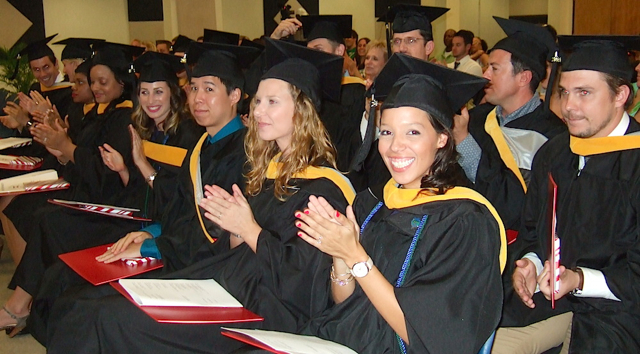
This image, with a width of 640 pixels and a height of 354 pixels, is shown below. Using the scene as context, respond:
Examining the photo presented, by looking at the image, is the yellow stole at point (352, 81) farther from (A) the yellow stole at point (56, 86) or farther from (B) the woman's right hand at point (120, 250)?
(A) the yellow stole at point (56, 86)

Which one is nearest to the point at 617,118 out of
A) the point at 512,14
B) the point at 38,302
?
the point at 38,302

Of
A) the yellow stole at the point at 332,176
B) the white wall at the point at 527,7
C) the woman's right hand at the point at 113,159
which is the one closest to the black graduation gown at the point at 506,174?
the yellow stole at the point at 332,176

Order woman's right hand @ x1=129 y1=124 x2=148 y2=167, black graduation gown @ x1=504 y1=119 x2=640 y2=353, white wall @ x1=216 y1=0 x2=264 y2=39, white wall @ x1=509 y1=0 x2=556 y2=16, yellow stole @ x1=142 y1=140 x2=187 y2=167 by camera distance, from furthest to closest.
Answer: white wall @ x1=509 y1=0 x2=556 y2=16 → white wall @ x1=216 y1=0 x2=264 y2=39 → woman's right hand @ x1=129 y1=124 x2=148 y2=167 → yellow stole @ x1=142 y1=140 x2=187 y2=167 → black graduation gown @ x1=504 y1=119 x2=640 y2=353

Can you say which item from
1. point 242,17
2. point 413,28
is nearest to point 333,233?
point 413,28

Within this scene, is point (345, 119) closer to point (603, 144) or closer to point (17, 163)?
point (603, 144)

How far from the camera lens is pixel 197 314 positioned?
2.36 meters

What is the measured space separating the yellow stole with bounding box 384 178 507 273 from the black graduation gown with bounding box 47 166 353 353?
0.45 m

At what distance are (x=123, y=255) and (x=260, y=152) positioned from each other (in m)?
0.92

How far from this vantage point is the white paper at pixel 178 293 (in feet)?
7.97

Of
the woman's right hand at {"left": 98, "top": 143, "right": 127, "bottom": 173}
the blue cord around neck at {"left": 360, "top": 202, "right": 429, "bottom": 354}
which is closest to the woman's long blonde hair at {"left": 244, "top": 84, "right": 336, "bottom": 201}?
the blue cord around neck at {"left": 360, "top": 202, "right": 429, "bottom": 354}

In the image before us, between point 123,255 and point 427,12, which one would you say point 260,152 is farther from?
point 427,12

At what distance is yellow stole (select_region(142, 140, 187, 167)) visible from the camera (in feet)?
13.3

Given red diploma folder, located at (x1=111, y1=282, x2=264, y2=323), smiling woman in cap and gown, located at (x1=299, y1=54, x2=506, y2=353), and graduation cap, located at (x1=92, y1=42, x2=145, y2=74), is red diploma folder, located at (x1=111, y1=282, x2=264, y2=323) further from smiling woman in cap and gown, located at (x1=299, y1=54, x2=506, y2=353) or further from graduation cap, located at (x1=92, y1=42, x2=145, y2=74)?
graduation cap, located at (x1=92, y1=42, x2=145, y2=74)

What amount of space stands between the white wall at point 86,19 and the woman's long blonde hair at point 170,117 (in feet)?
34.2
